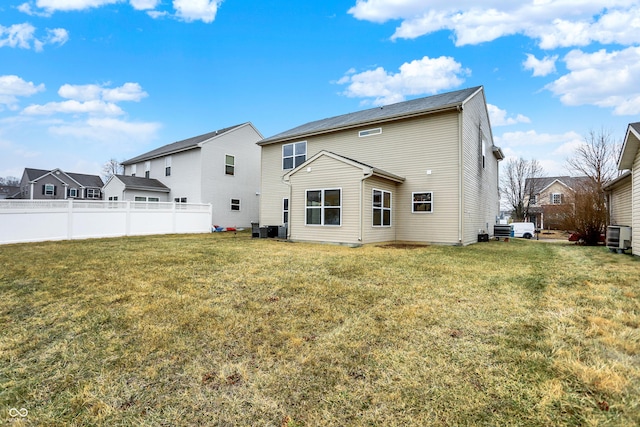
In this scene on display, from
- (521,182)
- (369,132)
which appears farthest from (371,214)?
(521,182)

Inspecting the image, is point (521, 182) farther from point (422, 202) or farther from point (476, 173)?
point (422, 202)

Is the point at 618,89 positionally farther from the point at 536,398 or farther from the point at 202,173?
the point at 202,173

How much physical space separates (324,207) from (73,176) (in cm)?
4546

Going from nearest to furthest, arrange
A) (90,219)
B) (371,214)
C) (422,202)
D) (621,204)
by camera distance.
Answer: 1. (371,214)
2. (422,202)
3. (90,219)
4. (621,204)

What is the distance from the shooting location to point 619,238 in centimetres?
1015

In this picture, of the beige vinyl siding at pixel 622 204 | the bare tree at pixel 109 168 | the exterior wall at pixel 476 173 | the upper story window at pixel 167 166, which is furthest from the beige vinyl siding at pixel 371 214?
the bare tree at pixel 109 168

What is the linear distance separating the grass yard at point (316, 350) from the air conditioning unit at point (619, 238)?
5887 millimetres

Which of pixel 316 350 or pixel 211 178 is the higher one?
pixel 211 178

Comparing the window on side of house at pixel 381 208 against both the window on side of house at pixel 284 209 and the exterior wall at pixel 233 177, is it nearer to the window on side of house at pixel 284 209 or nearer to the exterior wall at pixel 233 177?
the window on side of house at pixel 284 209

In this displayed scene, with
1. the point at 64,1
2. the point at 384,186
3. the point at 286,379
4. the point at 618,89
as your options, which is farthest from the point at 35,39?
the point at 618,89

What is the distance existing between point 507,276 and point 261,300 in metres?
5.14

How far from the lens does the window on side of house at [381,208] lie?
1174cm

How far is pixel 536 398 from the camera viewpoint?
7.06ft

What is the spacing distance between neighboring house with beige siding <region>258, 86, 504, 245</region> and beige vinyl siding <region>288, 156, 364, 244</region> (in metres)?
0.04
